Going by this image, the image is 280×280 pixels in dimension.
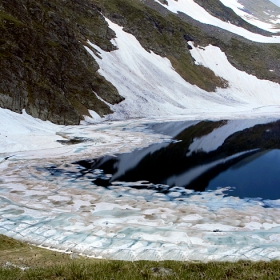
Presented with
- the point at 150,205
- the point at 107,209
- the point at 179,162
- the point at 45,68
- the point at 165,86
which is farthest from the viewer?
the point at 165,86

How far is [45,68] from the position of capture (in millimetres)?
54188

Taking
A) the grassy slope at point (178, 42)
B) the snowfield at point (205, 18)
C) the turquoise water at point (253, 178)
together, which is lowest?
the turquoise water at point (253, 178)

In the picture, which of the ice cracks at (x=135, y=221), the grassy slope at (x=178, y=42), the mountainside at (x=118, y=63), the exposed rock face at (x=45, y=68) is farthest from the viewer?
the grassy slope at (x=178, y=42)

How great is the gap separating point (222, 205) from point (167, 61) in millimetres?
93290

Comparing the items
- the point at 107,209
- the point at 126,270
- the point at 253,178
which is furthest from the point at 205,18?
the point at 126,270

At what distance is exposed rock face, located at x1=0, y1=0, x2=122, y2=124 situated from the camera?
46.2m

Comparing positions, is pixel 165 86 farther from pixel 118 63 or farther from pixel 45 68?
pixel 45 68

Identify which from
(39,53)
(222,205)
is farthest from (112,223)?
(39,53)

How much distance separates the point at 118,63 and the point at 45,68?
1379 inches

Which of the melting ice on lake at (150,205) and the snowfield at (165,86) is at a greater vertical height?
the snowfield at (165,86)

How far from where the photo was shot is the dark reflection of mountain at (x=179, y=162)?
25.5 meters

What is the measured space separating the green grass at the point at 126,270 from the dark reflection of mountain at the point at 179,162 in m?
13.4

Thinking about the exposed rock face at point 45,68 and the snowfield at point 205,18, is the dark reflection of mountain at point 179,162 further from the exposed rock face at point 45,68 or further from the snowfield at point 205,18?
the snowfield at point 205,18

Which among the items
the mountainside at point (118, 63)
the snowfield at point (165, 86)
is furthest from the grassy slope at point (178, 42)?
the snowfield at point (165, 86)
